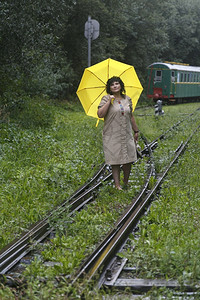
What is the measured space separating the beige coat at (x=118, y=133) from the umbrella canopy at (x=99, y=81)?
0.39 metres

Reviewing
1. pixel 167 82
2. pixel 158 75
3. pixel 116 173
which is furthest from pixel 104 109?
pixel 158 75

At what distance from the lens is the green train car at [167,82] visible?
34031mm

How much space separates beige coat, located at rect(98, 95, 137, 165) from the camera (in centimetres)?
761

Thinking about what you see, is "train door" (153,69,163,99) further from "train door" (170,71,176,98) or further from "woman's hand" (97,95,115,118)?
"woman's hand" (97,95,115,118)

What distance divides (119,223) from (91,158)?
5.14 meters

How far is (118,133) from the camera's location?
7.67 meters

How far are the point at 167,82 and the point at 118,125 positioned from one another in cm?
2702

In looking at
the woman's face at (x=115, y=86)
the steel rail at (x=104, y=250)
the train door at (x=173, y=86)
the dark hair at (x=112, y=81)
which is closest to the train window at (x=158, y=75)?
the train door at (x=173, y=86)

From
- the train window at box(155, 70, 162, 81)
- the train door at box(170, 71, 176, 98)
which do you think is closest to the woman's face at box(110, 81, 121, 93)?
the train door at box(170, 71, 176, 98)

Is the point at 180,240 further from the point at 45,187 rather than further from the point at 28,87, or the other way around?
the point at 28,87

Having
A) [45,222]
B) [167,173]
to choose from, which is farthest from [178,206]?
[167,173]

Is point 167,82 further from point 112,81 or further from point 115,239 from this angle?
point 115,239

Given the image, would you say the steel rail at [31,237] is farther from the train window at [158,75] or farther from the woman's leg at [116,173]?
the train window at [158,75]

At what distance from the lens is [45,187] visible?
26.8ft
